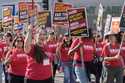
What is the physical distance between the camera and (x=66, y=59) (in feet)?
48.9

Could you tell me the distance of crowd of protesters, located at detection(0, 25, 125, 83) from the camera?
998 centimetres

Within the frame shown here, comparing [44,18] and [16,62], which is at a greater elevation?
[16,62]

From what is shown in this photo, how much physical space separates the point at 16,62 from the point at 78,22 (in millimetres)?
2139

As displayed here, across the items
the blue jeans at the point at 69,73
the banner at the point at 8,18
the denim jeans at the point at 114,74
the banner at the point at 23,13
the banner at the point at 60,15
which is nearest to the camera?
the denim jeans at the point at 114,74

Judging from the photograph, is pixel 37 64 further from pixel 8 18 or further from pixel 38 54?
pixel 8 18

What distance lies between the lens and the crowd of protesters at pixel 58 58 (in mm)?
9984

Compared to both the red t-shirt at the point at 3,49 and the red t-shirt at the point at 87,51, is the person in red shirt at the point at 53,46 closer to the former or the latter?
the red t-shirt at the point at 3,49

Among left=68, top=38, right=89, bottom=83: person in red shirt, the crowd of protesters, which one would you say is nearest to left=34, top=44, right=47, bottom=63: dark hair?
the crowd of protesters

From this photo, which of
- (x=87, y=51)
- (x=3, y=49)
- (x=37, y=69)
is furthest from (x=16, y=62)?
(x=3, y=49)

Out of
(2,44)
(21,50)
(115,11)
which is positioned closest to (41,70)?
(21,50)

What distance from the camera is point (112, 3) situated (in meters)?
41.1

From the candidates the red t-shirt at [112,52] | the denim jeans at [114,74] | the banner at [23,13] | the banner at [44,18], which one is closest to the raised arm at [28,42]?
the red t-shirt at [112,52]

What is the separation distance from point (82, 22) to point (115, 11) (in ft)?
81.8

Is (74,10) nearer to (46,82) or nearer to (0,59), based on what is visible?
(0,59)
